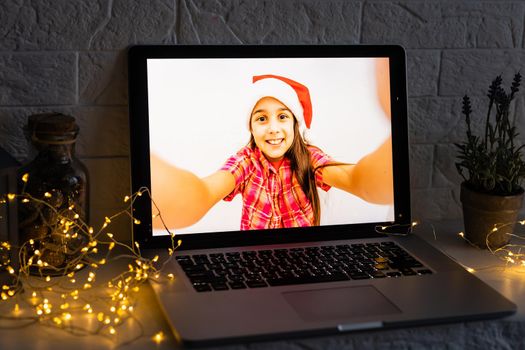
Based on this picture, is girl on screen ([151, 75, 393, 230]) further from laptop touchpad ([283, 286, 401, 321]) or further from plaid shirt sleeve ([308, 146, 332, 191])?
laptop touchpad ([283, 286, 401, 321])

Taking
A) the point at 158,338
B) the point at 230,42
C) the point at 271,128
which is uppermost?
the point at 230,42

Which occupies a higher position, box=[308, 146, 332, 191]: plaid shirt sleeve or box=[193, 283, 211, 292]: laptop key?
box=[308, 146, 332, 191]: plaid shirt sleeve

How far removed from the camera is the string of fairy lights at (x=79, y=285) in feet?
3.28

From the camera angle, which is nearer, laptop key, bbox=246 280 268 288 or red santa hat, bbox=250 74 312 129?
laptop key, bbox=246 280 268 288

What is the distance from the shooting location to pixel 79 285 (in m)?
1.13

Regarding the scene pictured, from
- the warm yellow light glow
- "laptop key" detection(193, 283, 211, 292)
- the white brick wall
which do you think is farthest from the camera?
the white brick wall

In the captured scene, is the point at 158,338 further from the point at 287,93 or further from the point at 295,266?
the point at 287,93

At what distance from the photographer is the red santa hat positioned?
50.1 inches

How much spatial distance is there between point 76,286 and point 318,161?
0.43 m

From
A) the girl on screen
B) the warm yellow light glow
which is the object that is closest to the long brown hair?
the girl on screen

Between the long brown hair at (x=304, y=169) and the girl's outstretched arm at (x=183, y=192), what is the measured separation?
0.34ft

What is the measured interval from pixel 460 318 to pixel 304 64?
48 cm

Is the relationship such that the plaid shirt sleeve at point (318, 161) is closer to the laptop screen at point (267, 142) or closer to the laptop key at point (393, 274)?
the laptop screen at point (267, 142)

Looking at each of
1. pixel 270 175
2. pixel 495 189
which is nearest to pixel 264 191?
pixel 270 175
